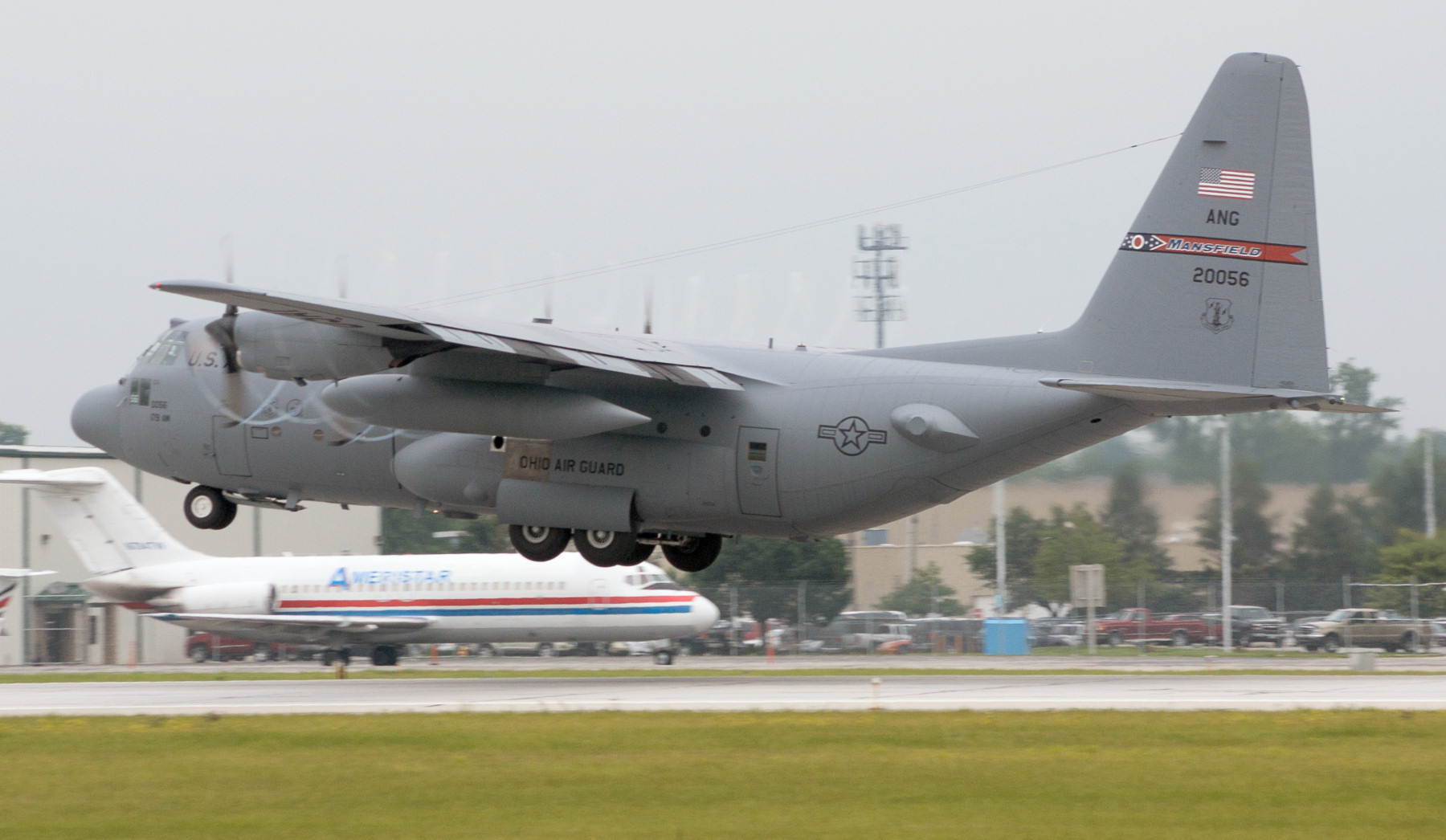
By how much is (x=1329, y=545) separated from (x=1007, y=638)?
35.8 ft

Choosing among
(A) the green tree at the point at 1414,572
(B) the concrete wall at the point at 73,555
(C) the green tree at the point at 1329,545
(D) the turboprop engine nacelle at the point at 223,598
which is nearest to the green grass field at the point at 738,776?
(D) the turboprop engine nacelle at the point at 223,598

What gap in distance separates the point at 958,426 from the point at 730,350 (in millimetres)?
4821

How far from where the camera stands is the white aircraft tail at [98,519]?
44156 mm

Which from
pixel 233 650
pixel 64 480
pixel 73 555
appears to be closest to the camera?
pixel 64 480

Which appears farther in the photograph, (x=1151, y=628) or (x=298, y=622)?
(x=1151, y=628)

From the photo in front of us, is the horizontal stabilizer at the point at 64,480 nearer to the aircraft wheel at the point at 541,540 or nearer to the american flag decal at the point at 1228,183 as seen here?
the aircraft wheel at the point at 541,540

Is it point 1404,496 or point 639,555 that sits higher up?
point 1404,496

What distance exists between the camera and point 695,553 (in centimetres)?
2877

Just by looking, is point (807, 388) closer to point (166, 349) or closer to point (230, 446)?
point (230, 446)

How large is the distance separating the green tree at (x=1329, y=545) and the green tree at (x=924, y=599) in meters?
12.5

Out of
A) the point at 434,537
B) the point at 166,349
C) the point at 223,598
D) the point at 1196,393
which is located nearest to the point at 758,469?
the point at 1196,393

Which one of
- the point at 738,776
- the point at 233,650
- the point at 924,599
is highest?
the point at 738,776

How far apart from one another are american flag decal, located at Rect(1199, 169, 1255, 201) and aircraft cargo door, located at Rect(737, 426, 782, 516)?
314 inches

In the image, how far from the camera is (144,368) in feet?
96.1
